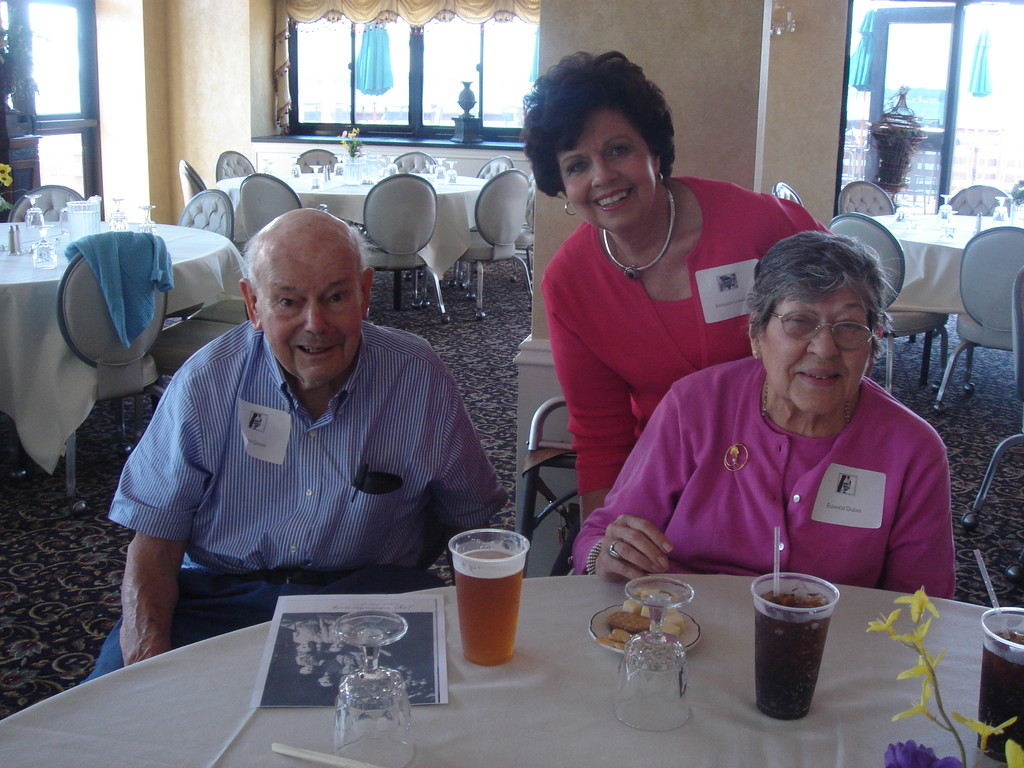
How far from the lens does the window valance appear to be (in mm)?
10914

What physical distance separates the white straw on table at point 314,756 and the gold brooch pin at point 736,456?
833 millimetres

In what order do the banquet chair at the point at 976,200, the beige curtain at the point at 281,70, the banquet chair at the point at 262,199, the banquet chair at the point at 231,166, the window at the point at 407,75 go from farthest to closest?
the window at the point at 407,75
the beige curtain at the point at 281,70
the banquet chair at the point at 231,166
the banquet chair at the point at 976,200
the banquet chair at the point at 262,199

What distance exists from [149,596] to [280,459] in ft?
1.10

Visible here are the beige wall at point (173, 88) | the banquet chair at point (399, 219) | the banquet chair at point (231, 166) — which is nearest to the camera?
the banquet chair at point (399, 219)

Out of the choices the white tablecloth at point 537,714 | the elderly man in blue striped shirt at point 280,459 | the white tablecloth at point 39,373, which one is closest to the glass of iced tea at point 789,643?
the white tablecloth at point 537,714

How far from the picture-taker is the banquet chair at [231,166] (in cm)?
903

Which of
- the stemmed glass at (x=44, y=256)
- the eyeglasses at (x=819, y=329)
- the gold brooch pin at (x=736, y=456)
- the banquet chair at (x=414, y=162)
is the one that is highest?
the banquet chair at (x=414, y=162)

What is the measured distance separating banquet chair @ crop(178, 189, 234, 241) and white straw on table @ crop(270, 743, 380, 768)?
526 centimetres

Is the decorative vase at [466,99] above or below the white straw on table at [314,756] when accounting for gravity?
above

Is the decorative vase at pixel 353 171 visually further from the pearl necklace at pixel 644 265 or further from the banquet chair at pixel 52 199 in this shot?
the pearl necklace at pixel 644 265

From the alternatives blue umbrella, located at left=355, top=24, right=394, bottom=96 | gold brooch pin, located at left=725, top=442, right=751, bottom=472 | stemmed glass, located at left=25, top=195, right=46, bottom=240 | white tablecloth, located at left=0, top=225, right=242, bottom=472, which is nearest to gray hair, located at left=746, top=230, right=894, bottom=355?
gold brooch pin, located at left=725, top=442, right=751, bottom=472

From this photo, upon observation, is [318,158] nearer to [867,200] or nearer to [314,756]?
[867,200]

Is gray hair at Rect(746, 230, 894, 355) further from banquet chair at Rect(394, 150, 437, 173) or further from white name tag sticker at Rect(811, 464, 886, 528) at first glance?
banquet chair at Rect(394, 150, 437, 173)

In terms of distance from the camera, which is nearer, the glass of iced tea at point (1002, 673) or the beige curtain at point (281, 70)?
the glass of iced tea at point (1002, 673)
